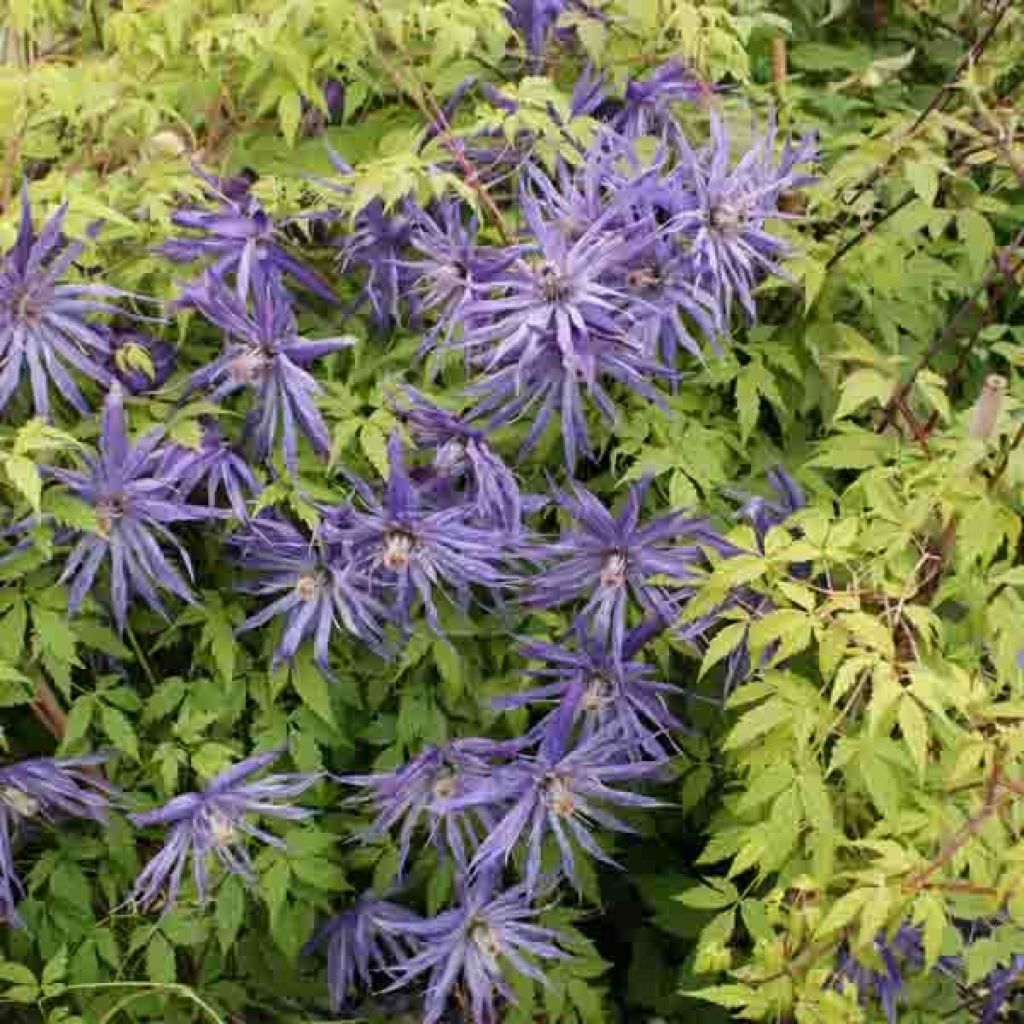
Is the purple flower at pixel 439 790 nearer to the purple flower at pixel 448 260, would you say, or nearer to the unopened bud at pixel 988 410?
the purple flower at pixel 448 260

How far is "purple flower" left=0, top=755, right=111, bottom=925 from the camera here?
2023mm

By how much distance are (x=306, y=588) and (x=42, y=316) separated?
429mm

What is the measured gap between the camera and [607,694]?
2.06m

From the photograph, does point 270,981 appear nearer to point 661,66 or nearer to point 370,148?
point 370,148

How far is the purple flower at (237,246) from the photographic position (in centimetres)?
206

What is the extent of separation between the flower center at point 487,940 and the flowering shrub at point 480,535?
0.4 inches

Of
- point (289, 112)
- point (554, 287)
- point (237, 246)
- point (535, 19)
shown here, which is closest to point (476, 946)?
point (554, 287)

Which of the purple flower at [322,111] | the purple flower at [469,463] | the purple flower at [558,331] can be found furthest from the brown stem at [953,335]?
the purple flower at [322,111]

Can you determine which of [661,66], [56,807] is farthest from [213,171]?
[56,807]

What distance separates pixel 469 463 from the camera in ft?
6.66

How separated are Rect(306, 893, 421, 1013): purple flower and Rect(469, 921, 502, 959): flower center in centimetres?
11

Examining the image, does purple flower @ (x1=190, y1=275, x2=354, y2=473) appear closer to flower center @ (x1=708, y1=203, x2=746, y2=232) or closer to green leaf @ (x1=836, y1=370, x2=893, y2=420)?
flower center @ (x1=708, y1=203, x2=746, y2=232)

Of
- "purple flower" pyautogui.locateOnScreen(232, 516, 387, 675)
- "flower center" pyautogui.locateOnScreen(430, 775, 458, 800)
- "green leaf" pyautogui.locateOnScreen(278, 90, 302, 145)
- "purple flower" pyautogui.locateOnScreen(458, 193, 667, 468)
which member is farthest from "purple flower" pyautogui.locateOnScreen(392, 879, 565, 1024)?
"green leaf" pyautogui.locateOnScreen(278, 90, 302, 145)

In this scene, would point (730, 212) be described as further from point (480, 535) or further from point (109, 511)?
point (109, 511)
